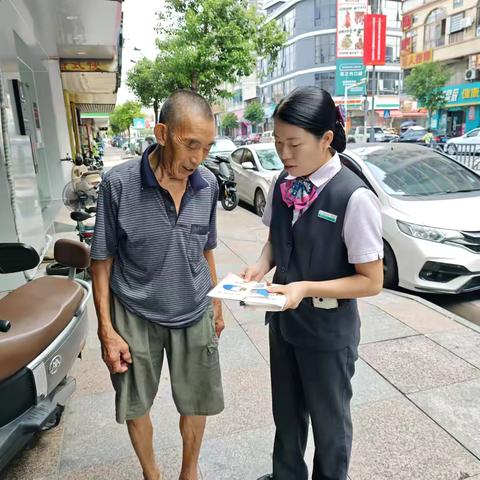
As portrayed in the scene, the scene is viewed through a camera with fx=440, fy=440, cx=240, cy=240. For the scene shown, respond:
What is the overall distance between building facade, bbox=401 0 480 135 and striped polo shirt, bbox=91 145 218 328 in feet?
120


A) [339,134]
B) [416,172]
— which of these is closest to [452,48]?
[416,172]

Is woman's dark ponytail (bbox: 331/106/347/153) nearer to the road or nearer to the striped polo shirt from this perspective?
the striped polo shirt

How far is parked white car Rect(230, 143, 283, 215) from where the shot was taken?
9.16 m

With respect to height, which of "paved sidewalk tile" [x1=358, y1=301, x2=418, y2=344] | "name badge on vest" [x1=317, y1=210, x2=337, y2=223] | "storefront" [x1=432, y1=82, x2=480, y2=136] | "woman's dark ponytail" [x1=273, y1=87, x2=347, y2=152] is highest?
"storefront" [x1=432, y1=82, x2=480, y2=136]

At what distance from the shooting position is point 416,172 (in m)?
5.20

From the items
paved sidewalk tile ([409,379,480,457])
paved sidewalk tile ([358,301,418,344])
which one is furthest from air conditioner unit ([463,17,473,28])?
paved sidewalk tile ([409,379,480,457])

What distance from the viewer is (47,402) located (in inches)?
75.7

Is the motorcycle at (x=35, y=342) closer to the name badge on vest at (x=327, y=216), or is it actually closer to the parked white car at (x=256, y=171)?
the name badge on vest at (x=327, y=216)

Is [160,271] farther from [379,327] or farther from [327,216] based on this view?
[379,327]

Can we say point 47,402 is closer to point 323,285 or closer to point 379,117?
point 323,285

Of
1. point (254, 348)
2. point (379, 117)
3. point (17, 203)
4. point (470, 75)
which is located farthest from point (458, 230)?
point (379, 117)

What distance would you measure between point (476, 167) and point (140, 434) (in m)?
11.8

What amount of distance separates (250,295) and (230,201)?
331 inches

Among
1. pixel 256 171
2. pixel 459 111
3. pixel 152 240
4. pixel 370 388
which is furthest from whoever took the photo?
pixel 459 111
